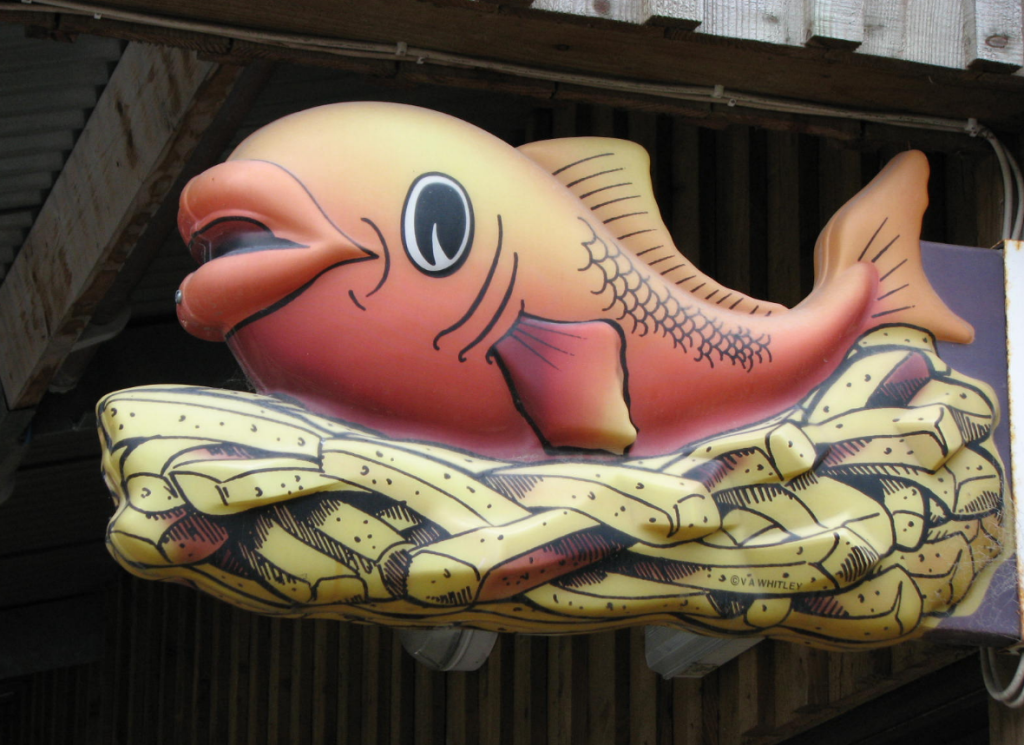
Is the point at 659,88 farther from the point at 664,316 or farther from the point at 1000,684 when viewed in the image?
the point at 1000,684

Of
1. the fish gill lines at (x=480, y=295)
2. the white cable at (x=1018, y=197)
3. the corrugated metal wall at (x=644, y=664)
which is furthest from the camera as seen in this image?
the corrugated metal wall at (x=644, y=664)

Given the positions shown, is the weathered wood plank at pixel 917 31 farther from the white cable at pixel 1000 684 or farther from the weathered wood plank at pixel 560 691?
the weathered wood plank at pixel 560 691

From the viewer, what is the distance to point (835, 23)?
2.04 meters

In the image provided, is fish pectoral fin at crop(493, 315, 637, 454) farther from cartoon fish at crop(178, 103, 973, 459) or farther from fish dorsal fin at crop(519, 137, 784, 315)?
fish dorsal fin at crop(519, 137, 784, 315)

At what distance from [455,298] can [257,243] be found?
0.93 feet

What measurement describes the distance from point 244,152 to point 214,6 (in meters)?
0.31

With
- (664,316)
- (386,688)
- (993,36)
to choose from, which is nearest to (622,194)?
(664,316)

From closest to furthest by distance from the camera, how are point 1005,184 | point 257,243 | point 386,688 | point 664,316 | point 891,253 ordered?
1. point 257,243
2. point 664,316
3. point 891,253
4. point 1005,184
5. point 386,688

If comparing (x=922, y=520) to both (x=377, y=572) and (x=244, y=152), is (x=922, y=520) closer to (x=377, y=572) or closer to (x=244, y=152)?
(x=377, y=572)

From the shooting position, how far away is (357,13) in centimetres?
194

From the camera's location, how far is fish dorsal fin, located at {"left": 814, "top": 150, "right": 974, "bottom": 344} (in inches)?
80.7

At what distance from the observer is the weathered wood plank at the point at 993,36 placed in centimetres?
211

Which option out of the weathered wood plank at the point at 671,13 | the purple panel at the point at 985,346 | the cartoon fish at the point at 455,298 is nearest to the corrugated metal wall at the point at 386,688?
the purple panel at the point at 985,346

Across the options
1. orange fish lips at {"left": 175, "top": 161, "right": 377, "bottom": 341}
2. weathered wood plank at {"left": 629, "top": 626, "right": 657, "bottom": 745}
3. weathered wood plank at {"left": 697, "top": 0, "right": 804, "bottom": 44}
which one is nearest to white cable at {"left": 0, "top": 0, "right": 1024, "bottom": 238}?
weathered wood plank at {"left": 697, "top": 0, "right": 804, "bottom": 44}
